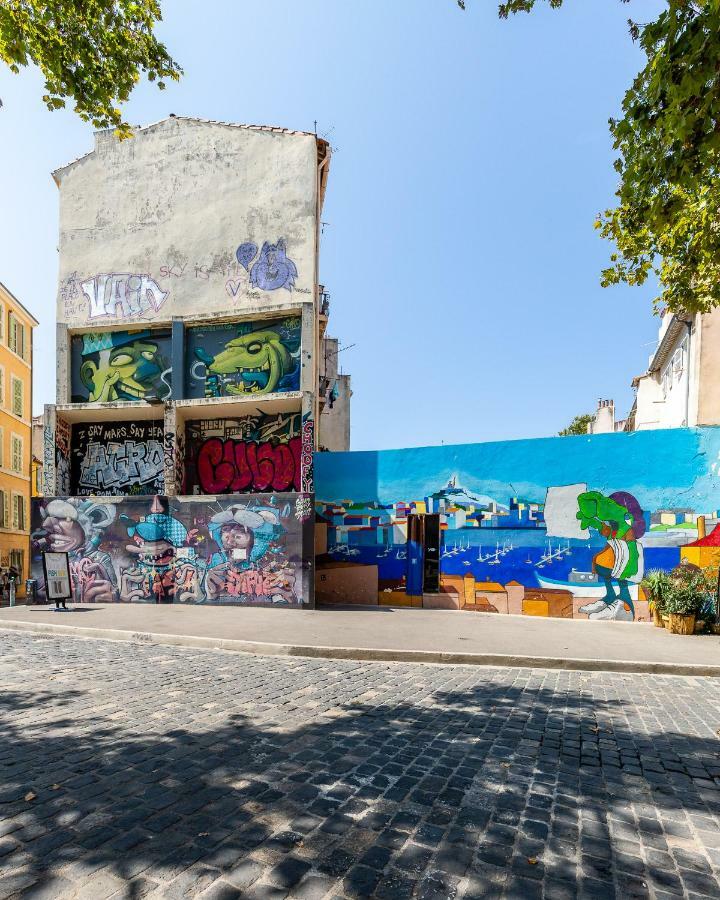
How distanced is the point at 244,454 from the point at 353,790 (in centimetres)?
1274

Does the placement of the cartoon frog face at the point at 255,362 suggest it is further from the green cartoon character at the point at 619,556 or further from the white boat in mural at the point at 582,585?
the green cartoon character at the point at 619,556

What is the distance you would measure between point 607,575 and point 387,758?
998cm

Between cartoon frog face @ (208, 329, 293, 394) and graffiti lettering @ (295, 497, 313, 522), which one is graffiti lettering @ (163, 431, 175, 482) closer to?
cartoon frog face @ (208, 329, 293, 394)

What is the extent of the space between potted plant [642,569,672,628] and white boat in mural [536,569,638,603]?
416 millimetres

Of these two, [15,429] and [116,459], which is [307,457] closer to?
[116,459]

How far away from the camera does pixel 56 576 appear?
42.3 ft

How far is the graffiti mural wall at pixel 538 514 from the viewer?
12.1 metres

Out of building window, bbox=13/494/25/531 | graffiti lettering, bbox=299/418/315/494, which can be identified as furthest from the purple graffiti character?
building window, bbox=13/494/25/531

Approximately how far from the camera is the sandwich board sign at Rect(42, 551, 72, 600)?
41.7 ft

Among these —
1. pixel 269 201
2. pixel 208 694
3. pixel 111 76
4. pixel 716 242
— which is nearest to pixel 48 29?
pixel 111 76

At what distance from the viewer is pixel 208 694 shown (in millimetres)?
5680

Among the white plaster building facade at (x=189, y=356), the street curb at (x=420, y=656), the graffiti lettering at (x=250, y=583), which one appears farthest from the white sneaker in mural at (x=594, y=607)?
the graffiti lettering at (x=250, y=583)

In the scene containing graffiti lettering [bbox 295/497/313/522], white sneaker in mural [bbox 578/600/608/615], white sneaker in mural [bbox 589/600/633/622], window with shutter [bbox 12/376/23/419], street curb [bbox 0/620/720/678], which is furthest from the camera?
window with shutter [bbox 12/376/23/419]

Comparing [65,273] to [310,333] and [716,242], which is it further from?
[716,242]
